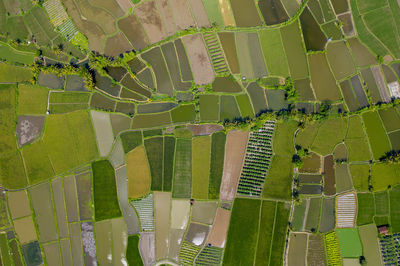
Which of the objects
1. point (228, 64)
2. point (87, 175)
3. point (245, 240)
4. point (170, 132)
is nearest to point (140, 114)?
point (170, 132)

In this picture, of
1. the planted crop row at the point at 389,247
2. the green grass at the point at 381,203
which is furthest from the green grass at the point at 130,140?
the planted crop row at the point at 389,247

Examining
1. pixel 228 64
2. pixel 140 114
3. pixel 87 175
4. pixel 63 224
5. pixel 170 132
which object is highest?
pixel 228 64

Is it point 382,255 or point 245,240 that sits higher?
point 245,240

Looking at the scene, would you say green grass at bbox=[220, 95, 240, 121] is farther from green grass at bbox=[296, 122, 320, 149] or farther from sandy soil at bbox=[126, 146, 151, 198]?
sandy soil at bbox=[126, 146, 151, 198]

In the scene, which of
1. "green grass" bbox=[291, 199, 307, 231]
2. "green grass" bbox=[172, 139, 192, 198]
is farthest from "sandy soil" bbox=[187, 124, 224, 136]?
"green grass" bbox=[291, 199, 307, 231]

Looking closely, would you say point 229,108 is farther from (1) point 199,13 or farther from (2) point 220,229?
(2) point 220,229

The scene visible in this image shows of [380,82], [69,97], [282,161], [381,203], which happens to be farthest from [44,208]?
[380,82]

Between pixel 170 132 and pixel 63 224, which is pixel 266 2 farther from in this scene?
pixel 63 224
